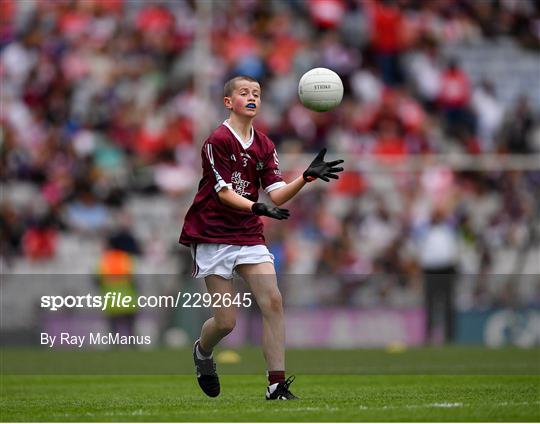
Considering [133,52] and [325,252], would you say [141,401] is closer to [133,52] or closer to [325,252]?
[325,252]

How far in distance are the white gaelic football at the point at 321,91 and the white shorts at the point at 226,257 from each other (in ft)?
4.06

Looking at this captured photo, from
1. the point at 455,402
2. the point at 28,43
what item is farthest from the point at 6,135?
the point at 455,402

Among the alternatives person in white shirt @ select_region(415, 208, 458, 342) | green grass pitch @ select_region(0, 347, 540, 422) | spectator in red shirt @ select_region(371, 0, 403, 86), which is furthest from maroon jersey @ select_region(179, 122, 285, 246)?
spectator in red shirt @ select_region(371, 0, 403, 86)

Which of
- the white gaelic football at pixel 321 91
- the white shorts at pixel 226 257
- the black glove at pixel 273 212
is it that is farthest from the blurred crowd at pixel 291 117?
the black glove at pixel 273 212

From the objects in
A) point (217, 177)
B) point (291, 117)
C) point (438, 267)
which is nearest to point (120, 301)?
point (438, 267)

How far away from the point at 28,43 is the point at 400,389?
15.8 metres

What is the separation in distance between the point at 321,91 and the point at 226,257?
1.53m

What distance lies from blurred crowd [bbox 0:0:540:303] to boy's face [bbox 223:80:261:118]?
36.3 feet

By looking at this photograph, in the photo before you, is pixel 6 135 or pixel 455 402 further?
pixel 6 135

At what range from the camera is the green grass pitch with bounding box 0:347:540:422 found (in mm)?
8883

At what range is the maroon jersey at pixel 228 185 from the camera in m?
10.0

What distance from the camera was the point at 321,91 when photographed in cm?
1049

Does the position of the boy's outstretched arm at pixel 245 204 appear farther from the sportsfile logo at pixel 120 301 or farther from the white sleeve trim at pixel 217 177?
the sportsfile logo at pixel 120 301

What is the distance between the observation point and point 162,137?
78.0 feet
